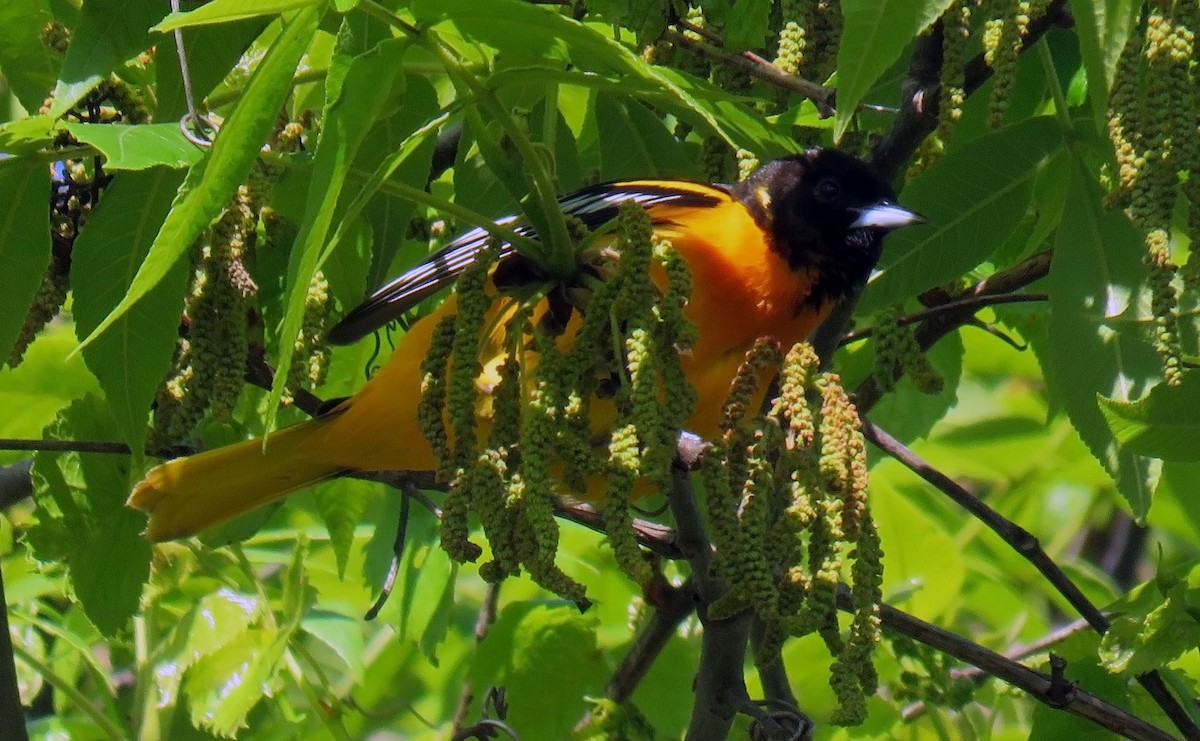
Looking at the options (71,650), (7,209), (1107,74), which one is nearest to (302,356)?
(7,209)

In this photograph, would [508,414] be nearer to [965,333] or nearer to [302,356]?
[302,356]

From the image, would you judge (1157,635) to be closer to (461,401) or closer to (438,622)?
(461,401)

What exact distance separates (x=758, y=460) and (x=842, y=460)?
0.29 ft

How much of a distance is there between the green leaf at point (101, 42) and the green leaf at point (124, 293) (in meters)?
0.19

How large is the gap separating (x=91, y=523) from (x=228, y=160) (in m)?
1.35

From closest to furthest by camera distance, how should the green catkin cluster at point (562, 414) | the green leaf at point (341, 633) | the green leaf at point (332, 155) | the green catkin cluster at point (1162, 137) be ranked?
1. the green leaf at point (332, 155)
2. the green catkin cluster at point (562, 414)
3. the green catkin cluster at point (1162, 137)
4. the green leaf at point (341, 633)

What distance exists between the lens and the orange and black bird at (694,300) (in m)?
2.60

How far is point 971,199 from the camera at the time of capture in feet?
7.22

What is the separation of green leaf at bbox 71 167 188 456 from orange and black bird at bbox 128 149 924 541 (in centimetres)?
64

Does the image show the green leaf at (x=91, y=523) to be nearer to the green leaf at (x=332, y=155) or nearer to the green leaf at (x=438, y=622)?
the green leaf at (x=438, y=622)

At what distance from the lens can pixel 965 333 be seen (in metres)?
3.63

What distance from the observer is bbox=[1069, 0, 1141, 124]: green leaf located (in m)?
1.52

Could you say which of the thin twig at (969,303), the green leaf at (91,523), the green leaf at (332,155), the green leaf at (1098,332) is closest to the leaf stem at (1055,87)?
the green leaf at (1098,332)

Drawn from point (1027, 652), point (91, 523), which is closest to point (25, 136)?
point (91, 523)
